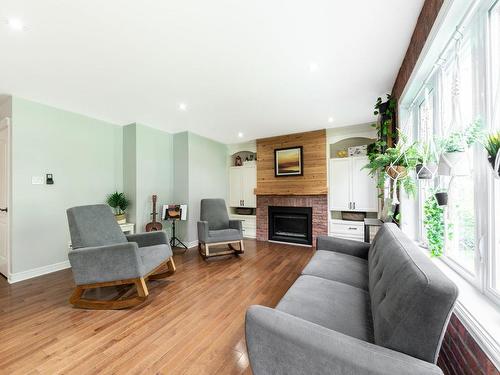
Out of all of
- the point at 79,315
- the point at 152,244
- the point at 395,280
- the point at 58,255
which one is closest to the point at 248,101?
the point at 152,244

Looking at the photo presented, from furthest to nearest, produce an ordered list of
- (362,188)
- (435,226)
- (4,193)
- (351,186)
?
(351,186)
(362,188)
(4,193)
(435,226)

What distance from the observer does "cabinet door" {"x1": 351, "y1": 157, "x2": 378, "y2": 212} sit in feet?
13.3

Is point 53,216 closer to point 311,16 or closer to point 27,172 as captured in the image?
point 27,172

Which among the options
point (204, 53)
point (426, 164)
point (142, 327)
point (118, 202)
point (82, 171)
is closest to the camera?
point (426, 164)

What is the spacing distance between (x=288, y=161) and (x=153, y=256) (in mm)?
3323

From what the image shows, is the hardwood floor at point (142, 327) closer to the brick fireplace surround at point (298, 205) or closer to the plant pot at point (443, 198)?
the plant pot at point (443, 198)

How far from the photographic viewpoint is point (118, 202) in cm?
380

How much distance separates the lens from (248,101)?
3.04 m

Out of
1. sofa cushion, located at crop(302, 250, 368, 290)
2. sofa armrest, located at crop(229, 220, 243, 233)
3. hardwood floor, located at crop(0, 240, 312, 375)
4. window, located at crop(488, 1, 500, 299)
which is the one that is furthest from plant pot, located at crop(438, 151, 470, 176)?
sofa armrest, located at crop(229, 220, 243, 233)

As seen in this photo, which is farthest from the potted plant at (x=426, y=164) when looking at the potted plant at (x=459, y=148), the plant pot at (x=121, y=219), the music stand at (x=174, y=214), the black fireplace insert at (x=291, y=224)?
the plant pot at (x=121, y=219)

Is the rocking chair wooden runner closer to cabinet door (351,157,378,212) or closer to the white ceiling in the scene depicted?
the white ceiling

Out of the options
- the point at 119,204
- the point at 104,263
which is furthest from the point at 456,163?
the point at 119,204

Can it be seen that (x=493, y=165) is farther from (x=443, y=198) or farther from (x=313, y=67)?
(x=313, y=67)

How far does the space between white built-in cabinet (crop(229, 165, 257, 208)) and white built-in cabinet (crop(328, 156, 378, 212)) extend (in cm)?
177
